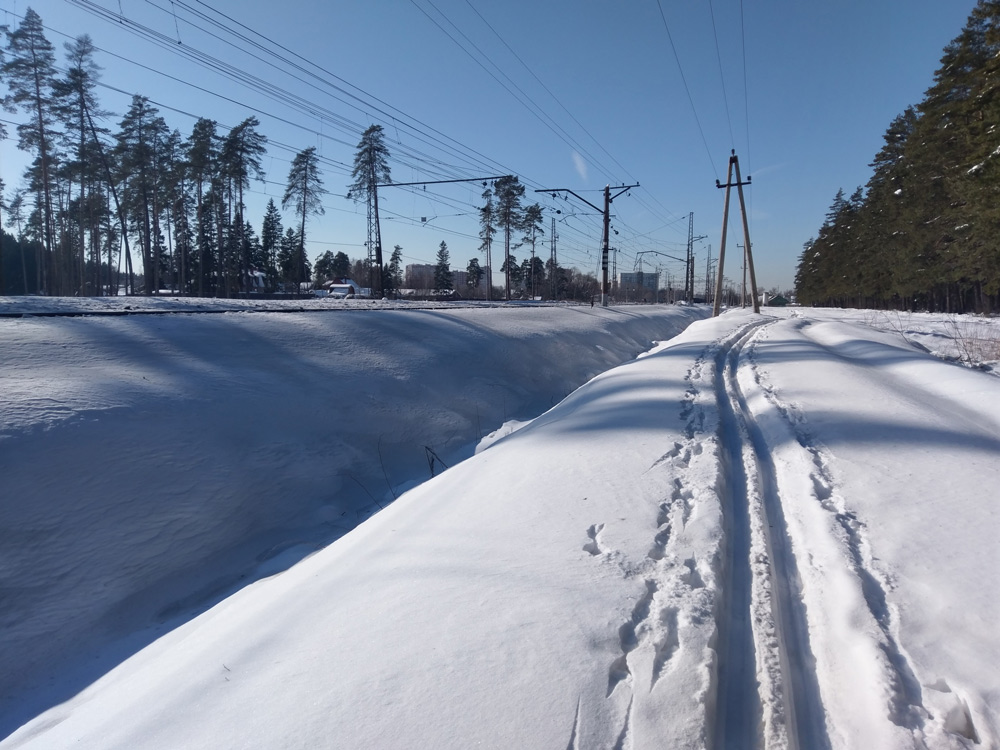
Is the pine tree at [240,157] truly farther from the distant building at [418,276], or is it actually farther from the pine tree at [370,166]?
the distant building at [418,276]

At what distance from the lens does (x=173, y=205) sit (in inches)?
1791

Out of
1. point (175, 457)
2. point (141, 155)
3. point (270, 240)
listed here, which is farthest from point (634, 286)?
point (175, 457)

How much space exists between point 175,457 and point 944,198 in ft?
141

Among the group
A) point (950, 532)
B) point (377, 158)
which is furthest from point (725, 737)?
point (377, 158)

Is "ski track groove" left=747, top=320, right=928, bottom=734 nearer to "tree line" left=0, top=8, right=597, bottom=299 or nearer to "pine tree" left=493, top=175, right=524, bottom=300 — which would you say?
"tree line" left=0, top=8, right=597, bottom=299

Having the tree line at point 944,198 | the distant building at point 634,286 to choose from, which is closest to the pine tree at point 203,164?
the tree line at point 944,198

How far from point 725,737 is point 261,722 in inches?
64.6

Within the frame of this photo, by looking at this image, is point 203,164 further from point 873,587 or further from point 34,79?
point 873,587

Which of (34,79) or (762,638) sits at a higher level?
(34,79)

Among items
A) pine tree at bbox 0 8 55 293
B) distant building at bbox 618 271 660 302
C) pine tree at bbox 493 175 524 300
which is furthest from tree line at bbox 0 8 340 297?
distant building at bbox 618 271 660 302

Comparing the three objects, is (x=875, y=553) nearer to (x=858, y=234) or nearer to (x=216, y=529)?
(x=216, y=529)

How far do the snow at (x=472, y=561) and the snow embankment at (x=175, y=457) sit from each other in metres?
0.03

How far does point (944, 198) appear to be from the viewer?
114 ft

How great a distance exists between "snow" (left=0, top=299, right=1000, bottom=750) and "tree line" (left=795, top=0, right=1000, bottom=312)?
945 inches
